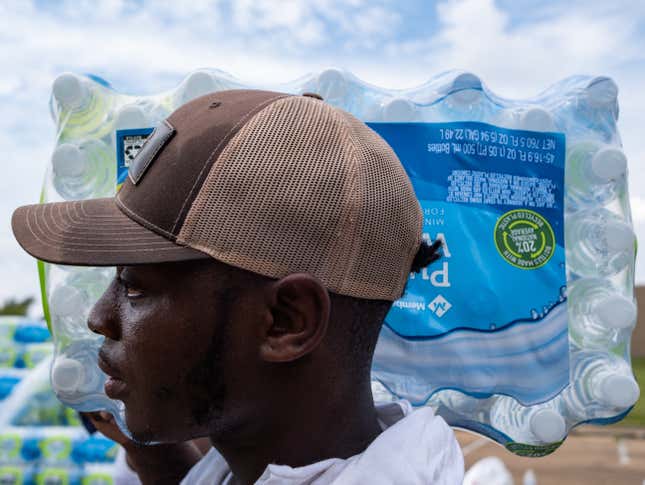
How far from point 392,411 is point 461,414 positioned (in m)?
0.58

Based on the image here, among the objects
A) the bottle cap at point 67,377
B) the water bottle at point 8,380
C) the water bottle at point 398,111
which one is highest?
the water bottle at point 398,111

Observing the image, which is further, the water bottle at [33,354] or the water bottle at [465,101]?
the water bottle at [33,354]

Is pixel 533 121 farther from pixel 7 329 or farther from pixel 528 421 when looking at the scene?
pixel 7 329

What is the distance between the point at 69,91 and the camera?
2.25 metres

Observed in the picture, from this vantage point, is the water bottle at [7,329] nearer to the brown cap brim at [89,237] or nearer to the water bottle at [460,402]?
the water bottle at [460,402]

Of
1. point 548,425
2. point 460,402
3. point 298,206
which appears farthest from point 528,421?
point 298,206

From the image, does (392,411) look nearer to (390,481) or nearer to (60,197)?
(390,481)

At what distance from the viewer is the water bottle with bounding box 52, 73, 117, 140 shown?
88.6 inches

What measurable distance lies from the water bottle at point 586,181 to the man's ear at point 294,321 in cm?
114

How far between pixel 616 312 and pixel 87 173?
157 cm

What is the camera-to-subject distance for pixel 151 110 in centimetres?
225

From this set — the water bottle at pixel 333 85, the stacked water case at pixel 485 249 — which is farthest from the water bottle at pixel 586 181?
the water bottle at pixel 333 85

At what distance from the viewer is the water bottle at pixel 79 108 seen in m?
2.25

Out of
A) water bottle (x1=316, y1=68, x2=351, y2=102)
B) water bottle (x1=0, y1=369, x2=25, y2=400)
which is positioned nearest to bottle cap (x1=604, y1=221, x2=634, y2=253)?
water bottle (x1=316, y1=68, x2=351, y2=102)
